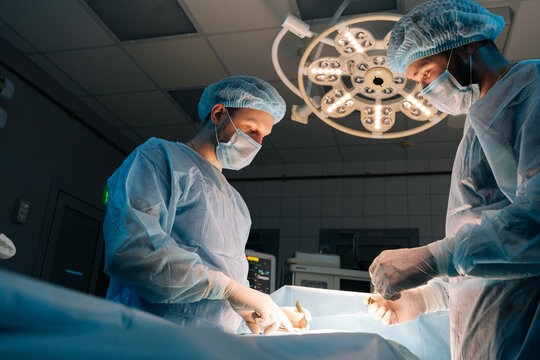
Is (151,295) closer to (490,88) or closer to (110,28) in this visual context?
(490,88)

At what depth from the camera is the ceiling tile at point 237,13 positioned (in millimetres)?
2801

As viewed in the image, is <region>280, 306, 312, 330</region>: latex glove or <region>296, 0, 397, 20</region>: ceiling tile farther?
<region>296, 0, 397, 20</region>: ceiling tile

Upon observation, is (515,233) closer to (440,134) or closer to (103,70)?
(103,70)

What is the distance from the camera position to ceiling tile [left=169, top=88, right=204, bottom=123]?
3.82 m

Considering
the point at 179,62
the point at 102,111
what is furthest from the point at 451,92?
the point at 102,111

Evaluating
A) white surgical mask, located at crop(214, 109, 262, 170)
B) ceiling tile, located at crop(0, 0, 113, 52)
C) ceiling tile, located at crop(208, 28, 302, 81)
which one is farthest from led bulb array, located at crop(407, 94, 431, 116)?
ceiling tile, located at crop(0, 0, 113, 52)

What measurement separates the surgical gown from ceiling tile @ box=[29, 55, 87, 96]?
11.3 feet

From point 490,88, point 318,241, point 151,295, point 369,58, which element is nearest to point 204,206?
point 151,295

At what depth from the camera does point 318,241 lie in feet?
16.0

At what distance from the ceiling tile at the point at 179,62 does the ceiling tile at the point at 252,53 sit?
94mm

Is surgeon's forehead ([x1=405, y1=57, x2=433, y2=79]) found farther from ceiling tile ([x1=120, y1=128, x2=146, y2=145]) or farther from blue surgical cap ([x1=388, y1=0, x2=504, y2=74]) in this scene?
ceiling tile ([x1=120, y1=128, x2=146, y2=145])

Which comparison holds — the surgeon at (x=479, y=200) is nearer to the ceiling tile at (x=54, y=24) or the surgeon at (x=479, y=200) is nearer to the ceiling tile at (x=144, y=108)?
the ceiling tile at (x=54, y=24)

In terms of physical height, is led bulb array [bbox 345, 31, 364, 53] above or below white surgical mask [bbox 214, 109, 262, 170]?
above

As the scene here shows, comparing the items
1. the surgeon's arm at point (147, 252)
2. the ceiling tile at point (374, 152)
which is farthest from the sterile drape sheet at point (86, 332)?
the ceiling tile at point (374, 152)
